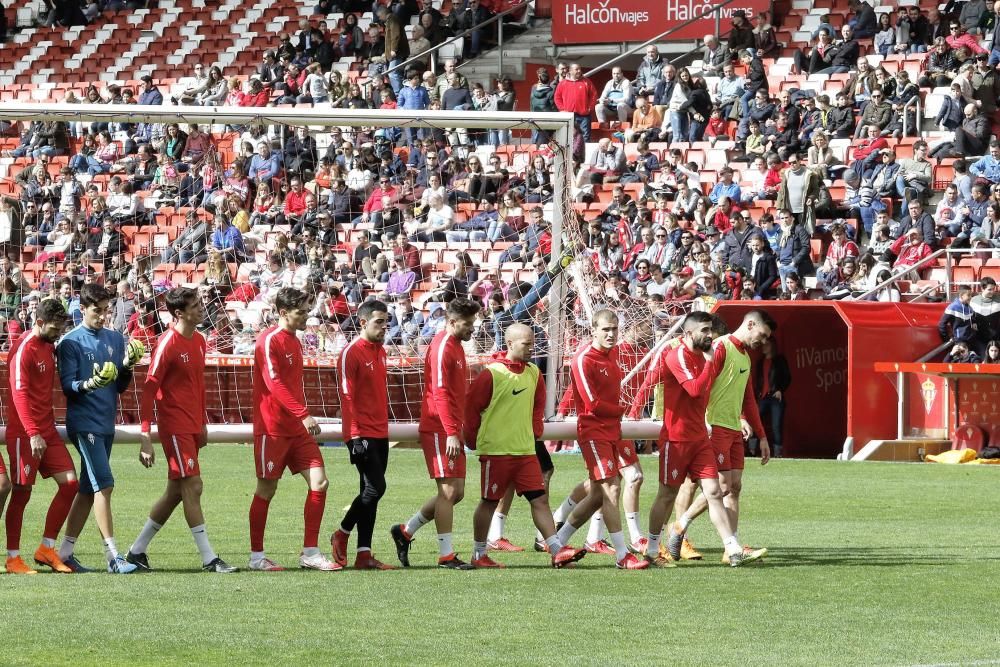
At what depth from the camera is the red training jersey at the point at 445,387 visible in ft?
35.0

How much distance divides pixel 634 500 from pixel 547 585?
89.0 inches

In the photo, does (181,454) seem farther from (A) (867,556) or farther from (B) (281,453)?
(A) (867,556)

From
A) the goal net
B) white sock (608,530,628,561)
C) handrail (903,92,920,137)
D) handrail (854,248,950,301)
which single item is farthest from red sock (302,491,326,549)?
handrail (903,92,920,137)

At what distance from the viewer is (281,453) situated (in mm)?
10664

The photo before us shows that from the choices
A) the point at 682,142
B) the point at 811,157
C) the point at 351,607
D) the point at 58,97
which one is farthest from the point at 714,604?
the point at 58,97

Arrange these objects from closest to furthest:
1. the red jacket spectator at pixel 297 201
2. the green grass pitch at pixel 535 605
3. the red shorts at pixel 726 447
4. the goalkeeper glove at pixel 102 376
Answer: the green grass pitch at pixel 535 605
the goalkeeper glove at pixel 102 376
the red shorts at pixel 726 447
the red jacket spectator at pixel 297 201

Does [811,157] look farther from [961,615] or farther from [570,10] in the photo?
[961,615]

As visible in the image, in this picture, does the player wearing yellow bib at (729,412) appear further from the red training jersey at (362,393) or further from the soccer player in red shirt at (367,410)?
the red training jersey at (362,393)

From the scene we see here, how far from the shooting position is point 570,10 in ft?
105

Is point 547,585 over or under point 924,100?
under

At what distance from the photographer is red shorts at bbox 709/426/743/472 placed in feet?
37.4

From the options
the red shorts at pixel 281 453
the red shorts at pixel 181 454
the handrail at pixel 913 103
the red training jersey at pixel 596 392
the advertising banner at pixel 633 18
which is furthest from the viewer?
the advertising banner at pixel 633 18

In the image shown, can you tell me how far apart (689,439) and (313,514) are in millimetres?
2429

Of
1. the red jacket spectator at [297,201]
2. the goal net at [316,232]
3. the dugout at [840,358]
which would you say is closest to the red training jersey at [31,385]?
the goal net at [316,232]
